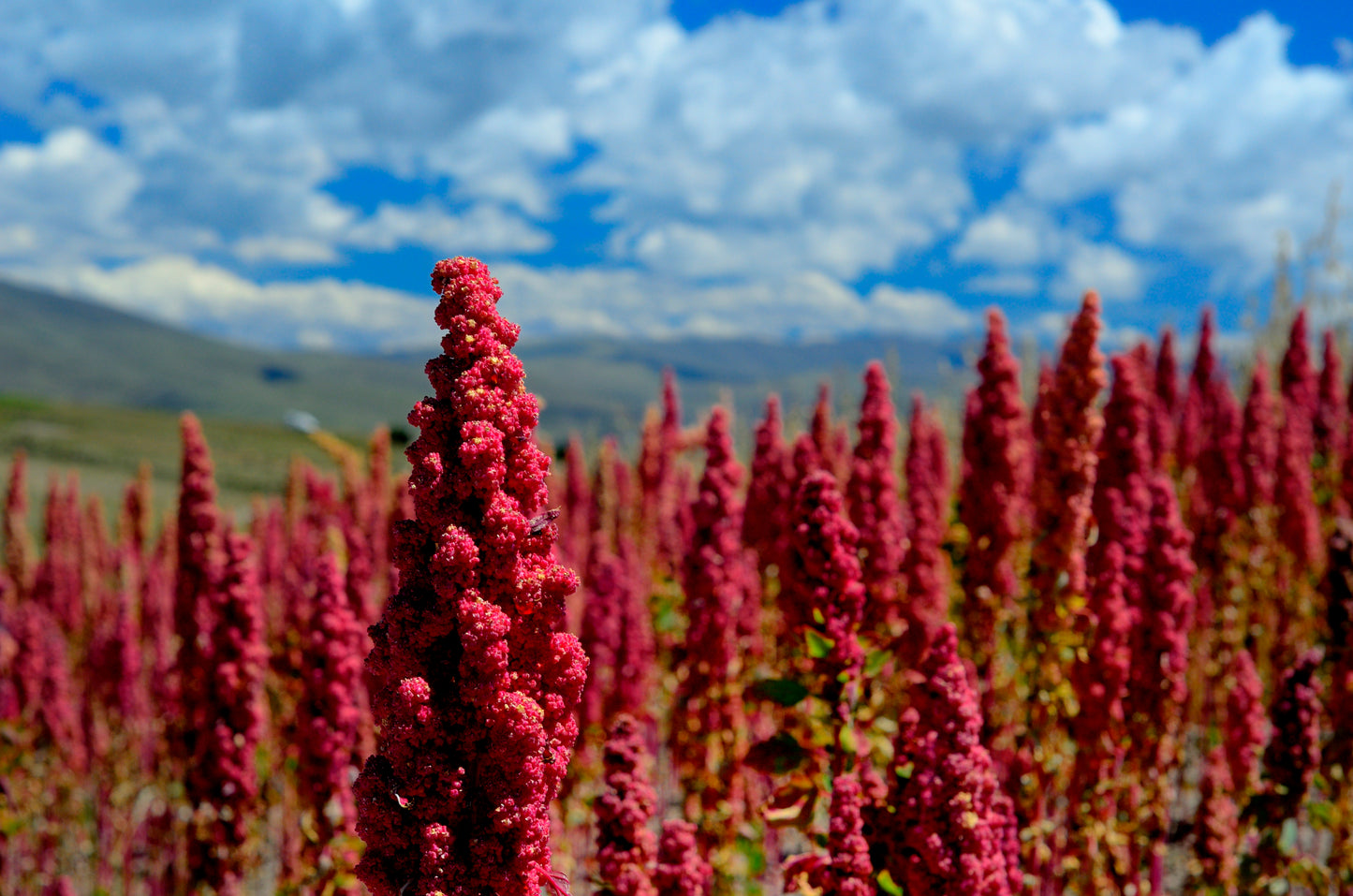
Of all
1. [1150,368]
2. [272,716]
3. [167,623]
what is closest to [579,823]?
[272,716]

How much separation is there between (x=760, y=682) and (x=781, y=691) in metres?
0.11

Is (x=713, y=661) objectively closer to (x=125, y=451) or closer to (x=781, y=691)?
(x=781, y=691)

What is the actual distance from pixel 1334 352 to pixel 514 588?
15.2 m

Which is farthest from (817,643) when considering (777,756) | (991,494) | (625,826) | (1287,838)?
(1287,838)

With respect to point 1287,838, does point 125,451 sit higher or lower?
higher

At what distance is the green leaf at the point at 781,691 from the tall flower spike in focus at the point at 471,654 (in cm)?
163

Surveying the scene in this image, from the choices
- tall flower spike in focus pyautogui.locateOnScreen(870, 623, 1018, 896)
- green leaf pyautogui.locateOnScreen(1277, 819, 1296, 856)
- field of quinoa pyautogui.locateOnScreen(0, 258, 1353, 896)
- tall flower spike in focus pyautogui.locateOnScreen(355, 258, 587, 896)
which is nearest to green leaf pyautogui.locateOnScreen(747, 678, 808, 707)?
field of quinoa pyautogui.locateOnScreen(0, 258, 1353, 896)

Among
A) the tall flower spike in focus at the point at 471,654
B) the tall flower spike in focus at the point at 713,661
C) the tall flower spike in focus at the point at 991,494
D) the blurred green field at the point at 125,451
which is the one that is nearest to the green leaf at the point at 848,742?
the tall flower spike in focus at the point at 471,654

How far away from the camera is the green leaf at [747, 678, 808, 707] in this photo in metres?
4.38

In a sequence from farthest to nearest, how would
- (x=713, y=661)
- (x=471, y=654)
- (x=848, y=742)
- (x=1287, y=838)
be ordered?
(x=713, y=661) → (x=1287, y=838) → (x=848, y=742) → (x=471, y=654)

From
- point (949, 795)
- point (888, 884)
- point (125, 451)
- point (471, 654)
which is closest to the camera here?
point (471, 654)

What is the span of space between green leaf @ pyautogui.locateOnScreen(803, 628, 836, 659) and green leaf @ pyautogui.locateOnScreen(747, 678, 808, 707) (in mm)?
187

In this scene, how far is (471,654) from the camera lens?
272cm

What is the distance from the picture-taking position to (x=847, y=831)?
3887 millimetres
